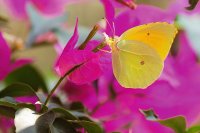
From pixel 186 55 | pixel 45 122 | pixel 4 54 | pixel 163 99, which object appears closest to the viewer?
pixel 45 122

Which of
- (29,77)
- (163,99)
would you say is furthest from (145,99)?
(29,77)

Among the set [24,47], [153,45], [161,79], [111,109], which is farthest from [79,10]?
[153,45]

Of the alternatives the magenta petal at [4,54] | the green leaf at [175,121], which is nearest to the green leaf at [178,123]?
the green leaf at [175,121]

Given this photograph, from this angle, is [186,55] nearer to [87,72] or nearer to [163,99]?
[163,99]

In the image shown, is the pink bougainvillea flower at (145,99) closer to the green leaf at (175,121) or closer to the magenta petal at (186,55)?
the magenta petal at (186,55)

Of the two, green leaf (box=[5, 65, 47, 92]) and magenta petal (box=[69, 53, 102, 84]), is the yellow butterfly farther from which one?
green leaf (box=[5, 65, 47, 92])

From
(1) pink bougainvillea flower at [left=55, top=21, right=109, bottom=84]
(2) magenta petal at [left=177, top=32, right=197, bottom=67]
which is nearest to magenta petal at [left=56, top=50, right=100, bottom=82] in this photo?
(1) pink bougainvillea flower at [left=55, top=21, right=109, bottom=84]

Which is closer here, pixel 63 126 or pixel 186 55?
pixel 63 126

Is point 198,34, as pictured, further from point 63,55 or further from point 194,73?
point 63,55
